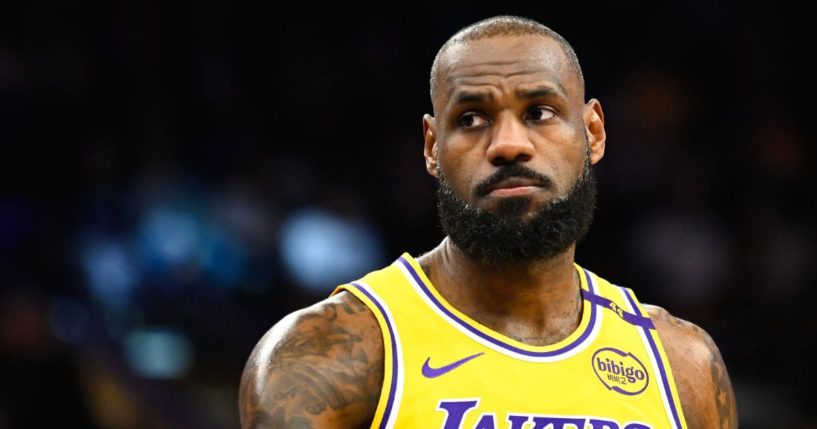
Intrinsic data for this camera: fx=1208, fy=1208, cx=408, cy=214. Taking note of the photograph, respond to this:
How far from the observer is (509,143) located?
3088 millimetres

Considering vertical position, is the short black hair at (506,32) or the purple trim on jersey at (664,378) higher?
the short black hair at (506,32)

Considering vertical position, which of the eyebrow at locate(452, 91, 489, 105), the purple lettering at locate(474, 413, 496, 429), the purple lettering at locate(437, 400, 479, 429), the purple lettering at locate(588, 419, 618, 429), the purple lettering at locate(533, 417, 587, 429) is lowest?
the purple lettering at locate(588, 419, 618, 429)

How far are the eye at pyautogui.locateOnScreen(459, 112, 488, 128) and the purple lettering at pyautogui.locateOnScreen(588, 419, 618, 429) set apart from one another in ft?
2.71

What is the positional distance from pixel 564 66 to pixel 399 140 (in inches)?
201

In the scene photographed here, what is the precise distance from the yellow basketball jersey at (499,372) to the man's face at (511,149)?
0.22 meters

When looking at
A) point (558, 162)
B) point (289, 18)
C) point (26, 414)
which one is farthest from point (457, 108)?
point (289, 18)

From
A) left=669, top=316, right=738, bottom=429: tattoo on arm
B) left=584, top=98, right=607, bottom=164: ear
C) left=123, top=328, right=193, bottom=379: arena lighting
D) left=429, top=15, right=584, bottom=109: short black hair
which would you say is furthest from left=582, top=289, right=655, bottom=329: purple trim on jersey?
left=123, top=328, right=193, bottom=379: arena lighting

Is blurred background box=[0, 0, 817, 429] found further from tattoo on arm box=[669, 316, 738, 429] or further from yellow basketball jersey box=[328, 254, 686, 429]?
tattoo on arm box=[669, 316, 738, 429]

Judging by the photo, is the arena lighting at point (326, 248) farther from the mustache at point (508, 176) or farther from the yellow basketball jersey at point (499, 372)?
the mustache at point (508, 176)

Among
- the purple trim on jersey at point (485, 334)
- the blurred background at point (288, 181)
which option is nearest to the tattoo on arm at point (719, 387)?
the purple trim on jersey at point (485, 334)

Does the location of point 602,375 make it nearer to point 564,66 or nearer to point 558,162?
point 558,162

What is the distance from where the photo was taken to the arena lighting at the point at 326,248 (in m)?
7.55

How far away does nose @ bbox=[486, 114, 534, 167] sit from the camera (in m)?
3.09

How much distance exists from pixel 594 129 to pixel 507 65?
441mm
